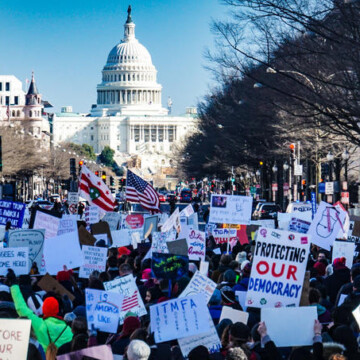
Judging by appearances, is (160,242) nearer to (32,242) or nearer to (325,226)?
(32,242)

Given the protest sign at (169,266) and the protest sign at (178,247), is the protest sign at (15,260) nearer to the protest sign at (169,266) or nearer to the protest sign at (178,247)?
the protest sign at (169,266)

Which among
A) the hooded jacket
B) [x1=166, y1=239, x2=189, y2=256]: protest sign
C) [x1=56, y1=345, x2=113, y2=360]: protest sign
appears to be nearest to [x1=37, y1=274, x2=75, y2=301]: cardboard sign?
the hooded jacket

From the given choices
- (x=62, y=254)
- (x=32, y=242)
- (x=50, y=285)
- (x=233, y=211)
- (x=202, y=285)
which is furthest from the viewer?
(x=233, y=211)

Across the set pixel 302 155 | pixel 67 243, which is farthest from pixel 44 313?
pixel 302 155

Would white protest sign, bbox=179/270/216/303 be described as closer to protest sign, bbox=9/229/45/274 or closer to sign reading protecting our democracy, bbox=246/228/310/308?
sign reading protecting our democracy, bbox=246/228/310/308

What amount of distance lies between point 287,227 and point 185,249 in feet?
18.0

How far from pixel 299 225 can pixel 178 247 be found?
174 inches

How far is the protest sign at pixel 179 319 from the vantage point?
980 cm

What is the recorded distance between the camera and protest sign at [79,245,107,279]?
16.6 meters

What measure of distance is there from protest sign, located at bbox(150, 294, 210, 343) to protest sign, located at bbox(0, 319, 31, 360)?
83.6 inches

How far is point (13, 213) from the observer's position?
2267 cm

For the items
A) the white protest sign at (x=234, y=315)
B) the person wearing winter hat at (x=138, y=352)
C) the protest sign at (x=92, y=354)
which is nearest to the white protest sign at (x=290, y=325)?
the white protest sign at (x=234, y=315)

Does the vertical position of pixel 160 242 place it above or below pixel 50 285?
above

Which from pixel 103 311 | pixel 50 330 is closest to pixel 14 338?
pixel 50 330
